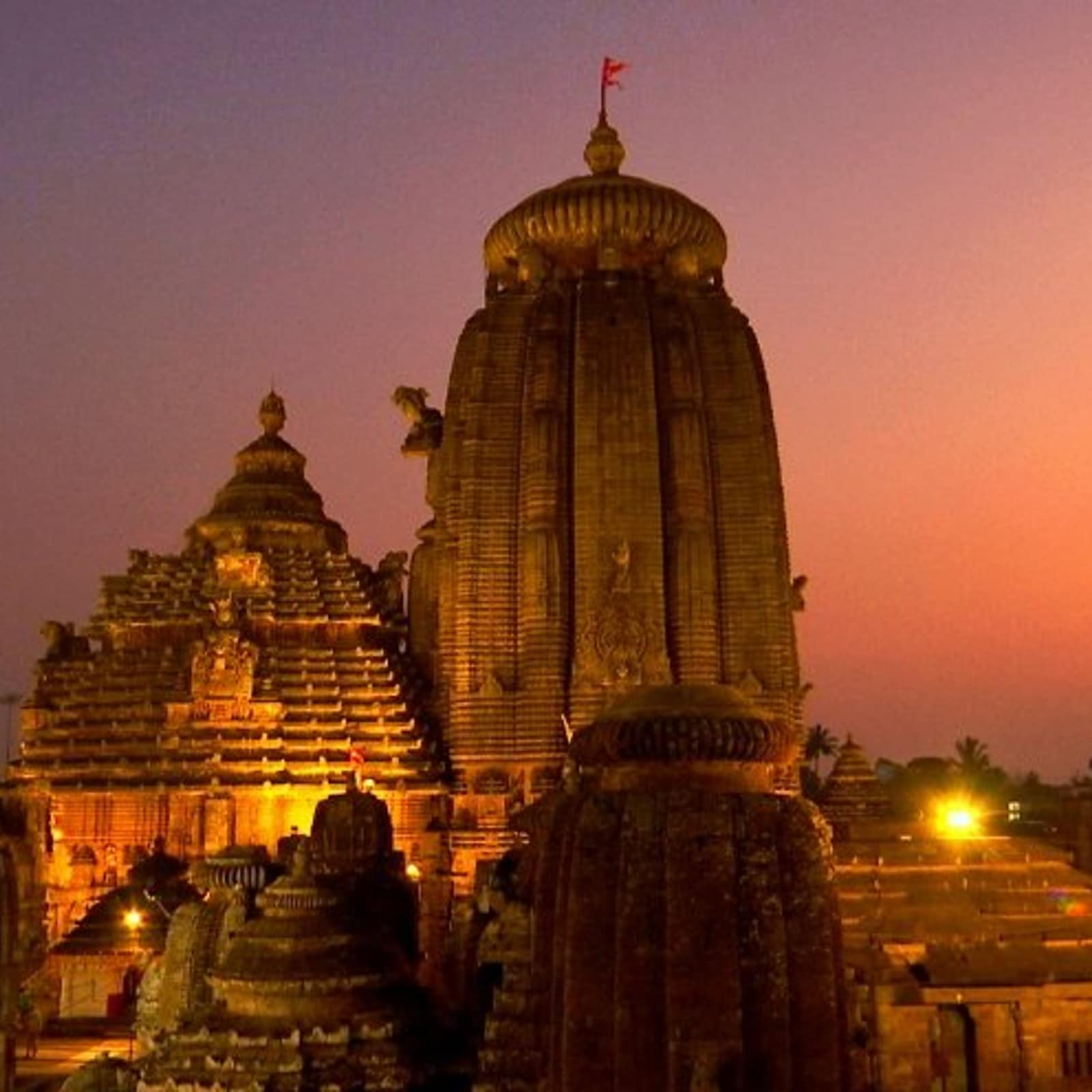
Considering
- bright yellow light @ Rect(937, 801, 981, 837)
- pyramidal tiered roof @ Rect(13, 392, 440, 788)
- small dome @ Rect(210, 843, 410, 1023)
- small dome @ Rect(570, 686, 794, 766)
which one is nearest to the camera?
small dome @ Rect(570, 686, 794, 766)

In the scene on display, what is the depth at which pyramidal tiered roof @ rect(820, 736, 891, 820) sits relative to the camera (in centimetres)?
4516

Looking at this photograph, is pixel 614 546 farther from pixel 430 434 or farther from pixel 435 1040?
pixel 435 1040

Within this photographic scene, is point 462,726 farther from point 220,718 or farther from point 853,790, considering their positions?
point 853,790

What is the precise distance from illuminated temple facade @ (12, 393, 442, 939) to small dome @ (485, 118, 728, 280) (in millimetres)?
11650

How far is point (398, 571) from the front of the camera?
4791 centimetres

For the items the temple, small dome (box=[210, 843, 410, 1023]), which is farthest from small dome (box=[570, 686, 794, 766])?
small dome (box=[210, 843, 410, 1023])

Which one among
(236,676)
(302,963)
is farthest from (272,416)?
(302,963)

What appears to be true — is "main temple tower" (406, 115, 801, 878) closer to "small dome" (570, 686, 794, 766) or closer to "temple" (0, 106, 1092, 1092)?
"temple" (0, 106, 1092, 1092)

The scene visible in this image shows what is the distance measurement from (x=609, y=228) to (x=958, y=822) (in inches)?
793

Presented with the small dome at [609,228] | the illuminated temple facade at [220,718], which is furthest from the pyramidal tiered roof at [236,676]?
the small dome at [609,228]

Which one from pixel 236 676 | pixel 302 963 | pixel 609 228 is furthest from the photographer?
pixel 609 228

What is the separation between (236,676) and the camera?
40.6 meters

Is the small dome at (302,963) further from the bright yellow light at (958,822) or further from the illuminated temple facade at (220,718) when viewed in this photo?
the bright yellow light at (958,822)

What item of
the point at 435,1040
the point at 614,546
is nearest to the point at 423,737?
the point at 614,546
